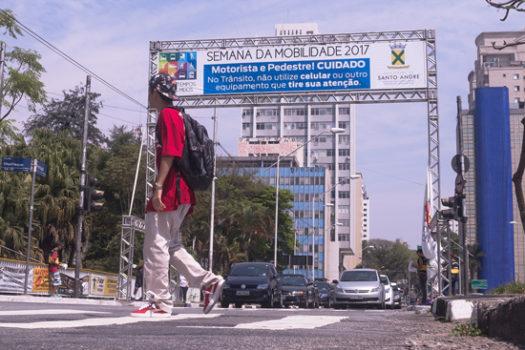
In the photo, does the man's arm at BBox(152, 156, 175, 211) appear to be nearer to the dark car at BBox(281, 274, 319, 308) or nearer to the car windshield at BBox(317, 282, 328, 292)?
the dark car at BBox(281, 274, 319, 308)

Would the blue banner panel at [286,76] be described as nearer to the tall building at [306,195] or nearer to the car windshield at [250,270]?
the car windshield at [250,270]

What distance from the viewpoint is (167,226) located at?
20.2 ft

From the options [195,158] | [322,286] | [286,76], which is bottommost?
[322,286]

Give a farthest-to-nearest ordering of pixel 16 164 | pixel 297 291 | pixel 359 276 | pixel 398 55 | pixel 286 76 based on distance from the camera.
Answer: pixel 286 76 → pixel 398 55 → pixel 297 291 → pixel 359 276 → pixel 16 164

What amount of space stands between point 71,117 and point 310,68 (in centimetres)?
3167

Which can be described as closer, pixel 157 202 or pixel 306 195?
pixel 157 202

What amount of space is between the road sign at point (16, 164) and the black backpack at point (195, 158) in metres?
15.0

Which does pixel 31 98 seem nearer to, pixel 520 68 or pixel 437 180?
pixel 437 180

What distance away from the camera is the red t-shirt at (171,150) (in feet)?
20.0

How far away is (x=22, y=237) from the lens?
30.1 meters

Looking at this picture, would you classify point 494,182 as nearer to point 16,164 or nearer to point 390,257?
point 390,257

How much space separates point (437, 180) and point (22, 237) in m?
16.9

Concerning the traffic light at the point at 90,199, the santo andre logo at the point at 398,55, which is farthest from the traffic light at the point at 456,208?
the santo andre logo at the point at 398,55

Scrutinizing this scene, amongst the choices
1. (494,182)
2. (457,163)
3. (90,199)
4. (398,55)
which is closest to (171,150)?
(457,163)
